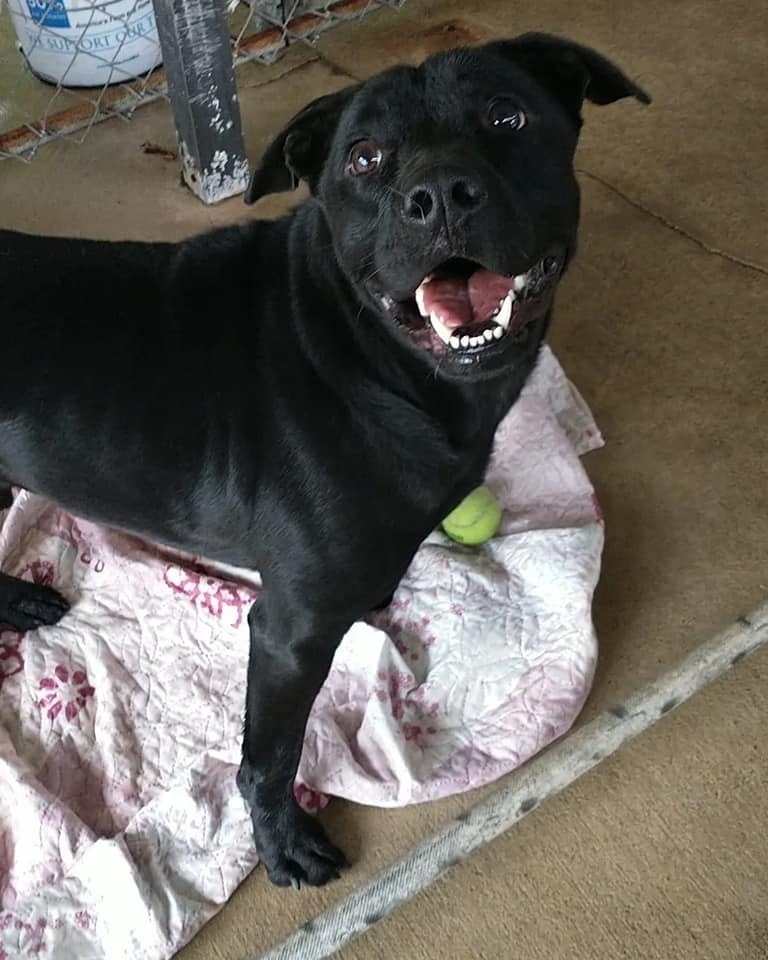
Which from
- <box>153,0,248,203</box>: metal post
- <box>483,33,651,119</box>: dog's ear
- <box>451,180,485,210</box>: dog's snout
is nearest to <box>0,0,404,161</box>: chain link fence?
<box>153,0,248,203</box>: metal post

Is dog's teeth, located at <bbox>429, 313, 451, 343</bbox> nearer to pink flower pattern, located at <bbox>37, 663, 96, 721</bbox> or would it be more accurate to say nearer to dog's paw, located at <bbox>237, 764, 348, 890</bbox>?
dog's paw, located at <bbox>237, 764, 348, 890</bbox>

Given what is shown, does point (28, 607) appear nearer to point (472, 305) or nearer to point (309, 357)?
point (309, 357)

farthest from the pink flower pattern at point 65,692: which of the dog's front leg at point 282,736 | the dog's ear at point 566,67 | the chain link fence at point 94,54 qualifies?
the chain link fence at point 94,54

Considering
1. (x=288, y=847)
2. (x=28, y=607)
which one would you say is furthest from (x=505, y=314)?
(x=28, y=607)

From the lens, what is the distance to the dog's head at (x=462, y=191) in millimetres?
1153

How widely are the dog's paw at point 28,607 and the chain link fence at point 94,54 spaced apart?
163 cm

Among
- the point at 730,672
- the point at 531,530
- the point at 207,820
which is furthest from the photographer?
the point at 531,530

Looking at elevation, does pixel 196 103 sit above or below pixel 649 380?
above

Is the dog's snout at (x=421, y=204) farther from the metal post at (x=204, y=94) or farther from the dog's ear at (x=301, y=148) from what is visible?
the metal post at (x=204, y=94)

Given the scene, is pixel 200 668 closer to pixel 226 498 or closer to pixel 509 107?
pixel 226 498

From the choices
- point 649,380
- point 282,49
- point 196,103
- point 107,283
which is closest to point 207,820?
point 107,283

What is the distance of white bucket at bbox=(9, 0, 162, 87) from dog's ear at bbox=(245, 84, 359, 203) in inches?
73.9

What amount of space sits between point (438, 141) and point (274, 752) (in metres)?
0.90

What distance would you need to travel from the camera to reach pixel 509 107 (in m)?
1.25
